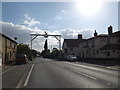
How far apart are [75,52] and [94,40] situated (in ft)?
116

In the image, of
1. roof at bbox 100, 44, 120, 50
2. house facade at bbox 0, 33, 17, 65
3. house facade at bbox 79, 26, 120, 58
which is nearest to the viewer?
house facade at bbox 0, 33, 17, 65

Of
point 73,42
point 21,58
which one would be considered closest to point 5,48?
point 21,58

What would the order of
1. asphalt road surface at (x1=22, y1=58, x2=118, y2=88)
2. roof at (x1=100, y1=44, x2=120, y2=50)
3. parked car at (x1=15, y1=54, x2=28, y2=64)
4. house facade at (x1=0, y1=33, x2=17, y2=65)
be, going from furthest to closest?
roof at (x1=100, y1=44, x2=120, y2=50), house facade at (x1=0, y1=33, x2=17, y2=65), parked car at (x1=15, y1=54, x2=28, y2=64), asphalt road surface at (x1=22, y1=58, x2=118, y2=88)

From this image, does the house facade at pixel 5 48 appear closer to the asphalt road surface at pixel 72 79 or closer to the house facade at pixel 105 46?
the house facade at pixel 105 46

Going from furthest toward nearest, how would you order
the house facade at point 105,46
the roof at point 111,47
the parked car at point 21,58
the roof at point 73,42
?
the roof at point 73,42 → the roof at point 111,47 → the house facade at point 105,46 → the parked car at point 21,58

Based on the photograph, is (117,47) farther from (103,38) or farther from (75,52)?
(75,52)

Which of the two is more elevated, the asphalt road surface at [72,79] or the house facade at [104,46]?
the house facade at [104,46]

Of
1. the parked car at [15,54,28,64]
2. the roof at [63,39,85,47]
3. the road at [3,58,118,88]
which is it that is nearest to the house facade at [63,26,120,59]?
the parked car at [15,54,28,64]

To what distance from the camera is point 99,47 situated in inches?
2197

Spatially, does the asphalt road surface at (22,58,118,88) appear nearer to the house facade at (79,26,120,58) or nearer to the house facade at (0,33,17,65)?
the house facade at (0,33,17,65)

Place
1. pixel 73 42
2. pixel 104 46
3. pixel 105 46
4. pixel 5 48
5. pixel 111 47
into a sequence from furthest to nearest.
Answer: pixel 73 42 < pixel 104 46 < pixel 105 46 < pixel 111 47 < pixel 5 48

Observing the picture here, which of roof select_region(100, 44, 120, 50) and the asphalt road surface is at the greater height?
roof select_region(100, 44, 120, 50)

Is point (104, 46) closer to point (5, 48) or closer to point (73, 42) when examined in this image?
point (5, 48)

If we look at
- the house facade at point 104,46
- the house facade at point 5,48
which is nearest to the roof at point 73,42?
the house facade at point 104,46
